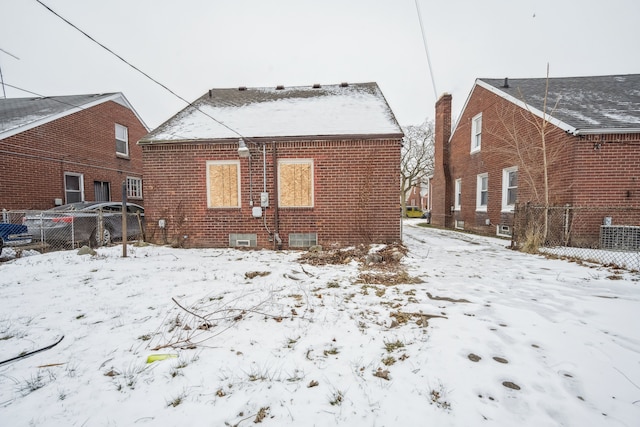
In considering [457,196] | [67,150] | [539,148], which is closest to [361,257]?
[539,148]

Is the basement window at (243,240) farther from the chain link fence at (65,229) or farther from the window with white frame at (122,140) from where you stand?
the window with white frame at (122,140)

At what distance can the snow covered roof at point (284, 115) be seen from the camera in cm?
777

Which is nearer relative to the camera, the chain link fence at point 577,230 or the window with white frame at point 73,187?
the chain link fence at point 577,230

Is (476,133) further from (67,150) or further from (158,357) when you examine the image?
(67,150)

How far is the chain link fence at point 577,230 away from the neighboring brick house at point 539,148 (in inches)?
3.0

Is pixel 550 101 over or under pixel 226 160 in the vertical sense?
over

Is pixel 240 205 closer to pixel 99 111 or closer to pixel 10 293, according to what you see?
pixel 10 293

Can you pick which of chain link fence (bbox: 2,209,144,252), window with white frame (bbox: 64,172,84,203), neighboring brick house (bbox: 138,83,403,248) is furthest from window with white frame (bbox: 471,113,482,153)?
window with white frame (bbox: 64,172,84,203)

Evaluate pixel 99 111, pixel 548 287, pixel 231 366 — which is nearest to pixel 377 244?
pixel 548 287

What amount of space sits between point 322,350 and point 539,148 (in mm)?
9789

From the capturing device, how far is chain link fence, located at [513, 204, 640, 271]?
6.96 metres

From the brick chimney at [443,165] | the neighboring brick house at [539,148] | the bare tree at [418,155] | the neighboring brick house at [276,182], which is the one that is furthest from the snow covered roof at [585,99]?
the bare tree at [418,155]

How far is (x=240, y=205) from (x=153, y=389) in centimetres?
637

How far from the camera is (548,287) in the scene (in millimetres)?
4078
